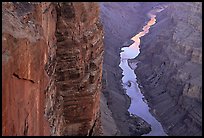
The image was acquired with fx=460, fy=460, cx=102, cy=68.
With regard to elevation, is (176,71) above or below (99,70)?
below

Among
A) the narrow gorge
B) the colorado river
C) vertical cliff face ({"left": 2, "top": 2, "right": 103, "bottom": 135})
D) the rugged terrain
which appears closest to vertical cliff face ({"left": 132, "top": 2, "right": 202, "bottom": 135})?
the narrow gorge

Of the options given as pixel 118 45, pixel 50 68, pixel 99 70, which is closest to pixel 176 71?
pixel 118 45

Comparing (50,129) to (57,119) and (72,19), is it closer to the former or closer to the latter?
(57,119)

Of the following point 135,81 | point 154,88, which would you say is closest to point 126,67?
point 135,81

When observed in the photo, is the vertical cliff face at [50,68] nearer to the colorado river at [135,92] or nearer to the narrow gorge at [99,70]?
the narrow gorge at [99,70]

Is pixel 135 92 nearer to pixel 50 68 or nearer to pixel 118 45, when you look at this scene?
pixel 118 45

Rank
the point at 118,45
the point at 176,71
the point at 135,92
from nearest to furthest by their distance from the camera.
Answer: the point at 135,92, the point at 176,71, the point at 118,45
